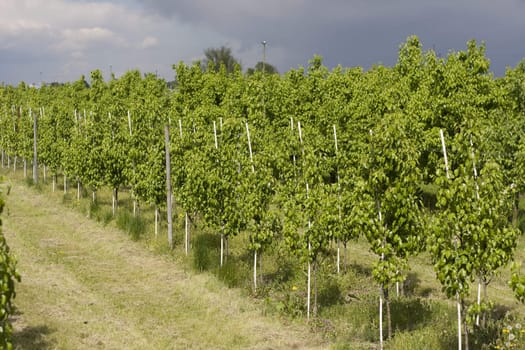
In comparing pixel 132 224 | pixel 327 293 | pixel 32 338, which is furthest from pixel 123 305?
pixel 132 224

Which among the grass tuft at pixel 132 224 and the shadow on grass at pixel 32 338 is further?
the grass tuft at pixel 132 224

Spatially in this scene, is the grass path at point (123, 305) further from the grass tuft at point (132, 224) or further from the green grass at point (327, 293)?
the grass tuft at point (132, 224)

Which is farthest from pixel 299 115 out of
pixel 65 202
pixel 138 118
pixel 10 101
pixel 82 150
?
pixel 10 101

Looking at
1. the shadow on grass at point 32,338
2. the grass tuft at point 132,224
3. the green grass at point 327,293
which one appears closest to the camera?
the shadow on grass at point 32,338

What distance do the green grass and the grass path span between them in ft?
0.33

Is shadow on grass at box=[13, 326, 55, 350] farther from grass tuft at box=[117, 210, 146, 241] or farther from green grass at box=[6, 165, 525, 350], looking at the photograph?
grass tuft at box=[117, 210, 146, 241]

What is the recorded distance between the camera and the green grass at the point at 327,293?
9.98 meters

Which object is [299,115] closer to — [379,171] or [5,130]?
[379,171]

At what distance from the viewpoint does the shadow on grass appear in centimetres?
939

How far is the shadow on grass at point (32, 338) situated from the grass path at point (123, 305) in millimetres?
18

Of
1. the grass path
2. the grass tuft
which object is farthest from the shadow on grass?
the grass tuft

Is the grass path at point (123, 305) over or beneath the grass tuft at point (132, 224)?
beneath

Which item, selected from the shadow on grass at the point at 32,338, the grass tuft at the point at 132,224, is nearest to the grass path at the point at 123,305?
the shadow on grass at the point at 32,338

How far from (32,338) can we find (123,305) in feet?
8.13
